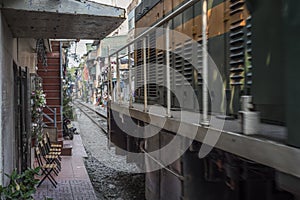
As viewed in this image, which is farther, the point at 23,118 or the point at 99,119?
the point at 99,119

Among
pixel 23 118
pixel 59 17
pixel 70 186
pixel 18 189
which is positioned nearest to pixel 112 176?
pixel 70 186

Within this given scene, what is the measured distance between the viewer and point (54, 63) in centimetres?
1505

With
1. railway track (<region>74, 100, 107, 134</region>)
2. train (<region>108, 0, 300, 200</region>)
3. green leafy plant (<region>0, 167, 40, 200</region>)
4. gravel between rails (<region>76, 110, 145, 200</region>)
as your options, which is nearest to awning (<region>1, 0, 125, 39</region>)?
train (<region>108, 0, 300, 200</region>)

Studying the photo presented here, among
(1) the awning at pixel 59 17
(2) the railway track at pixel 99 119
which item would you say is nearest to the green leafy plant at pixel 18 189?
(1) the awning at pixel 59 17

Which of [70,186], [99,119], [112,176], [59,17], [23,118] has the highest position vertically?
[59,17]

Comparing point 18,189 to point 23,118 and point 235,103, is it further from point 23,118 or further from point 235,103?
point 23,118

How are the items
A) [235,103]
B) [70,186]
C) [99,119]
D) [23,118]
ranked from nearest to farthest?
[235,103], [23,118], [70,186], [99,119]

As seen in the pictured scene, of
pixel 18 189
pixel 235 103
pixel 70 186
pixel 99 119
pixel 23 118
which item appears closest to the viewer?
pixel 235 103

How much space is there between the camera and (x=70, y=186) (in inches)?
316

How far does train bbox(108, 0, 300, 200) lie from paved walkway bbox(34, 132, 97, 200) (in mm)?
1549

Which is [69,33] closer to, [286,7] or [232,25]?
[232,25]

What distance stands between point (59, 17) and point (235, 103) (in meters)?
2.56

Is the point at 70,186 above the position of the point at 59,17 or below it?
below

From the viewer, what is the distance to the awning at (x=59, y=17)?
4.56 meters
